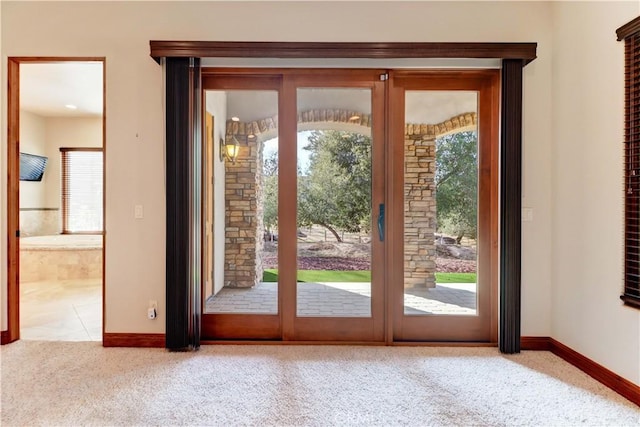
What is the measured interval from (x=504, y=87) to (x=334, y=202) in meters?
1.69

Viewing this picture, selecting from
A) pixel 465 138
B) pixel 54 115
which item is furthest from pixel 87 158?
pixel 465 138

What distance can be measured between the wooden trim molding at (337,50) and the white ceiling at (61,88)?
5.80 feet

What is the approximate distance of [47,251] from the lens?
505 cm

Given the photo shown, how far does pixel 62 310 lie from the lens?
368cm

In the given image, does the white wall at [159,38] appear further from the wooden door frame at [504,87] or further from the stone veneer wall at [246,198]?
the stone veneer wall at [246,198]

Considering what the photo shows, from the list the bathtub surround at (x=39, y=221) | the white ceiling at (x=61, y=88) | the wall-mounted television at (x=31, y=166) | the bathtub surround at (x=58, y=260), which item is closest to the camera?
the white ceiling at (x=61, y=88)

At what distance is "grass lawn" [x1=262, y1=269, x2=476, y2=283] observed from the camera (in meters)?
2.85

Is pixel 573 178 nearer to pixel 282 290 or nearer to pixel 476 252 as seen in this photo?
pixel 476 252

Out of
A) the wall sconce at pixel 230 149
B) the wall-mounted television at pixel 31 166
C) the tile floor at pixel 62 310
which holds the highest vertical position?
the wall-mounted television at pixel 31 166

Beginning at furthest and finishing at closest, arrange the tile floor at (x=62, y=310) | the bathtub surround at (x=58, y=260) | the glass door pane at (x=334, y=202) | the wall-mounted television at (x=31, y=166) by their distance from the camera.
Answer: the wall-mounted television at (x=31, y=166) < the bathtub surround at (x=58, y=260) < the tile floor at (x=62, y=310) < the glass door pane at (x=334, y=202)

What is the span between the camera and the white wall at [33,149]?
5.61 meters

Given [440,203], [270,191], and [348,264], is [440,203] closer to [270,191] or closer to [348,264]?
[348,264]

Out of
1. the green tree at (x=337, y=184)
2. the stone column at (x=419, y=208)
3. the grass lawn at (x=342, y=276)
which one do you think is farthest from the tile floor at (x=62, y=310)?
the stone column at (x=419, y=208)

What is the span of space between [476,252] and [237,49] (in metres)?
2.69
